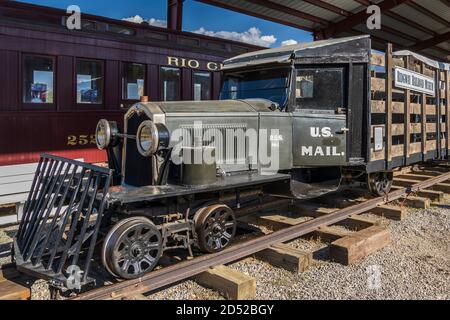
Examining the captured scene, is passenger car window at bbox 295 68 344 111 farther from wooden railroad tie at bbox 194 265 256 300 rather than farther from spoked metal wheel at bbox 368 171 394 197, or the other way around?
wooden railroad tie at bbox 194 265 256 300

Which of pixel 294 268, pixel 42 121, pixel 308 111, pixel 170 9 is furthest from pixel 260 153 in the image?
pixel 170 9

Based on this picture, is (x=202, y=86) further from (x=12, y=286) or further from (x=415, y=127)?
(x=12, y=286)

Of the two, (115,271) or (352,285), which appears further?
(352,285)

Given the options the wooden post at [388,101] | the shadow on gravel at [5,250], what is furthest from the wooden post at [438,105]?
the shadow on gravel at [5,250]

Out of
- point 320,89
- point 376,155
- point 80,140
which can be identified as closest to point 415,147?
point 376,155

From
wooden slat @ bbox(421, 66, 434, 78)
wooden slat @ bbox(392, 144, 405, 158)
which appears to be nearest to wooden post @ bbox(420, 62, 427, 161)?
wooden slat @ bbox(421, 66, 434, 78)

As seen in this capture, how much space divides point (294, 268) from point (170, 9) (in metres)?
10.4

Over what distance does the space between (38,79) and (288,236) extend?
218 inches

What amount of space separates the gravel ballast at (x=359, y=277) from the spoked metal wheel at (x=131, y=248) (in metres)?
0.29

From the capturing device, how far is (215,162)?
3.99 m

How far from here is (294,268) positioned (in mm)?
3975

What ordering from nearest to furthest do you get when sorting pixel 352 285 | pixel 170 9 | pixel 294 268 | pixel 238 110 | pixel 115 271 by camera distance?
pixel 115 271 → pixel 352 285 → pixel 294 268 → pixel 238 110 → pixel 170 9

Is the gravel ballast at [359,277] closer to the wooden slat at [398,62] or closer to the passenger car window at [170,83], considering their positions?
the wooden slat at [398,62]

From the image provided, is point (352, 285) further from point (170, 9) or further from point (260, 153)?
point (170, 9)
